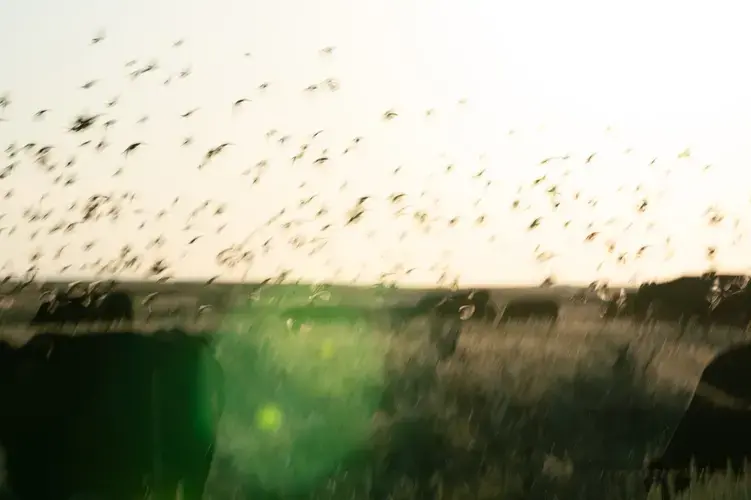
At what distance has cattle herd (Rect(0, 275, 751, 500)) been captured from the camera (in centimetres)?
184

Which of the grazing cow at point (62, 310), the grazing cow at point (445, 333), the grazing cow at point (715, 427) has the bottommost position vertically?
the grazing cow at point (715, 427)

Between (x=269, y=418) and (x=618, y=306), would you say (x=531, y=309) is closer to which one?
(x=618, y=306)

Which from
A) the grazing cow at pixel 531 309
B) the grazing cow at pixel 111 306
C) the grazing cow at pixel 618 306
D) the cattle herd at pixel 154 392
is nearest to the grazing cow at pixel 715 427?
the cattle herd at pixel 154 392

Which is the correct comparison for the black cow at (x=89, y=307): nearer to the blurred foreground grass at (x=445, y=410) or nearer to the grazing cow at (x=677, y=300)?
the blurred foreground grass at (x=445, y=410)

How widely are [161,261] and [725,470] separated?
4.95 ft

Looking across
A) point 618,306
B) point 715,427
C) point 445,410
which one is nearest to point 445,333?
point 445,410

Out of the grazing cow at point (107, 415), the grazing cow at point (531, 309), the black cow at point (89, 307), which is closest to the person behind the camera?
the grazing cow at point (107, 415)

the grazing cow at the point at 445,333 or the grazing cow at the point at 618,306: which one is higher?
the grazing cow at the point at 618,306

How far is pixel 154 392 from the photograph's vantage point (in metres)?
1.89

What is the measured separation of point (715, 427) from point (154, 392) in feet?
4.65

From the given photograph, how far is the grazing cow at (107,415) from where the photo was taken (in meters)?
1.83

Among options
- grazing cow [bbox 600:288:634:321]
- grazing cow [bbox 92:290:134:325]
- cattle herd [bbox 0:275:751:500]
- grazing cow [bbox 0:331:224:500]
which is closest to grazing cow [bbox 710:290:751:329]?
cattle herd [bbox 0:275:751:500]

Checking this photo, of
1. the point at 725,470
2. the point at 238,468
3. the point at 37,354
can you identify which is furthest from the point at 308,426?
the point at 725,470

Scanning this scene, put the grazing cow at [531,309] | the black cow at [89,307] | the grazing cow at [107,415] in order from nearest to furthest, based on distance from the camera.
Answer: the grazing cow at [107,415] < the black cow at [89,307] < the grazing cow at [531,309]
